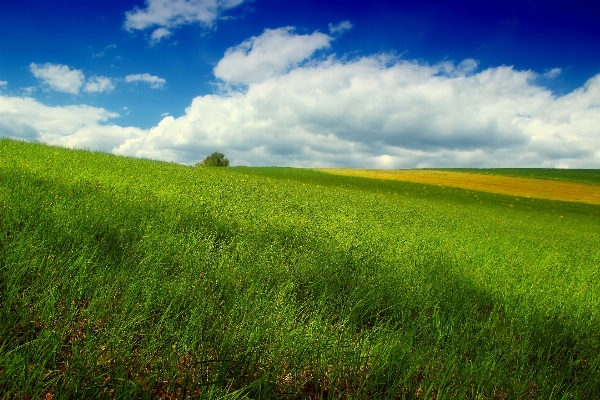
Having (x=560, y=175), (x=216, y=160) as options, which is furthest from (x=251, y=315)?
(x=560, y=175)

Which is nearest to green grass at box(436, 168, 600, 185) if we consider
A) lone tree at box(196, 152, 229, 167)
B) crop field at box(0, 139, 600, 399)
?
lone tree at box(196, 152, 229, 167)

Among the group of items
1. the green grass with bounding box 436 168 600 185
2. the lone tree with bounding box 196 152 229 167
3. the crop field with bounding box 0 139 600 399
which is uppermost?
A: the lone tree with bounding box 196 152 229 167

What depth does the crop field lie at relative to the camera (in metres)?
2.48

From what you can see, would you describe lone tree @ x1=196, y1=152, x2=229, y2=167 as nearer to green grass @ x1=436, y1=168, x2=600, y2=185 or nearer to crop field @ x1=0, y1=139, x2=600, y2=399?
green grass @ x1=436, y1=168, x2=600, y2=185

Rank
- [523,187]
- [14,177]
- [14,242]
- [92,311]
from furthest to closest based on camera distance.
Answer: [523,187] → [14,177] → [14,242] → [92,311]

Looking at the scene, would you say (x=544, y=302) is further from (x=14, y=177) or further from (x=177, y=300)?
(x=14, y=177)

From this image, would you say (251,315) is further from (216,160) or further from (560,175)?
(560,175)

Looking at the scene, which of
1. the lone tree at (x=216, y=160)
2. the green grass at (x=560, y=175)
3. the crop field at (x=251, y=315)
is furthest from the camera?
the lone tree at (x=216, y=160)

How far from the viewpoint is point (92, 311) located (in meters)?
2.95

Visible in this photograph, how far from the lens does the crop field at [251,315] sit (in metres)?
2.48

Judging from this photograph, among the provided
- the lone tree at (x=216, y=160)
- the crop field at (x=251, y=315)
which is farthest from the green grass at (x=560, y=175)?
the crop field at (x=251, y=315)

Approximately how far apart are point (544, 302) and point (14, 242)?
22.8 feet

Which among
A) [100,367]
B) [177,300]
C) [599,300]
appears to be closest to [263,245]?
[177,300]

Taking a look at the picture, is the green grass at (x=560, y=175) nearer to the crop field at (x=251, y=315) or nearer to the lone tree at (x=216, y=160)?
the lone tree at (x=216, y=160)
